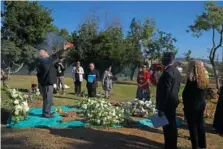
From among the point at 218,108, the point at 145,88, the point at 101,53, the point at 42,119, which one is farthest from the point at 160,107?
the point at 101,53

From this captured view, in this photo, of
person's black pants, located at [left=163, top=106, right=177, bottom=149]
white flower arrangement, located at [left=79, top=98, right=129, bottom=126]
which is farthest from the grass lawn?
person's black pants, located at [left=163, top=106, right=177, bottom=149]

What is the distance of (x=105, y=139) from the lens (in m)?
7.48

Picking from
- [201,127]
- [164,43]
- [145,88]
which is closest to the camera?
[201,127]

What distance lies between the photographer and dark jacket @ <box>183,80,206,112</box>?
6.66m

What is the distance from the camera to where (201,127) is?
6.98m

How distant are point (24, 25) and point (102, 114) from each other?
13.1 meters

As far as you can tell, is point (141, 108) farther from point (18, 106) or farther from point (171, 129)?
point (171, 129)

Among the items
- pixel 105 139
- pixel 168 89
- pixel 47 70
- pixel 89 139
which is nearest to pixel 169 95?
pixel 168 89

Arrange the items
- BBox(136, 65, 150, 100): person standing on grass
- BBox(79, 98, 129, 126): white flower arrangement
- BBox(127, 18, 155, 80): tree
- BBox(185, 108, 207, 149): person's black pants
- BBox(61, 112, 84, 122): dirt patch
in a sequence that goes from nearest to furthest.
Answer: BBox(185, 108, 207, 149): person's black pants → BBox(79, 98, 129, 126): white flower arrangement → BBox(61, 112, 84, 122): dirt patch → BBox(136, 65, 150, 100): person standing on grass → BBox(127, 18, 155, 80): tree

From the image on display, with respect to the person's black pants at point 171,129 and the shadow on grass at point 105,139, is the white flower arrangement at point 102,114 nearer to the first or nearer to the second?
the shadow on grass at point 105,139

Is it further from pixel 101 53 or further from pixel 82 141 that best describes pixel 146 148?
pixel 101 53

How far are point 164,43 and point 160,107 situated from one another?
3795cm

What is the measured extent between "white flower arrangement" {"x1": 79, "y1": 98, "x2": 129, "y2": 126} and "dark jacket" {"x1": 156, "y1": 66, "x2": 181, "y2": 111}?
7.64 ft

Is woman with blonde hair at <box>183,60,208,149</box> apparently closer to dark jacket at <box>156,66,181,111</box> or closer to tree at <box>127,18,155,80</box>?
dark jacket at <box>156,66,181,111</box>
